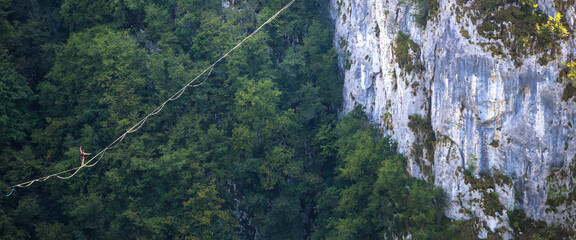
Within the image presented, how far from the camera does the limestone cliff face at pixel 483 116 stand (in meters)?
16.3

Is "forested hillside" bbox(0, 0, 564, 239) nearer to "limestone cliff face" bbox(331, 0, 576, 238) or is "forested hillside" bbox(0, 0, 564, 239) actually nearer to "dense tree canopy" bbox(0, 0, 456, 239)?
"dense tree canopy" bbox(0, 0, 456, 239)

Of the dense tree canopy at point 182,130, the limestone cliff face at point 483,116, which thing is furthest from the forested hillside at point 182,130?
the limestone cliff face at point 483,116

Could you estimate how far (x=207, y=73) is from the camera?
2944 cm

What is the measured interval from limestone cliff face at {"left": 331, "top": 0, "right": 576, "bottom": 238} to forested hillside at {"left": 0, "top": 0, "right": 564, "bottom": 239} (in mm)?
2975

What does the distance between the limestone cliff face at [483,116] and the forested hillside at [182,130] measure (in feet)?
9.76

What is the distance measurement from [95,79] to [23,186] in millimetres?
6348

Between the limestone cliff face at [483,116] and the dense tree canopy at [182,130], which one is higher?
the limestone cliff face at [483,116]

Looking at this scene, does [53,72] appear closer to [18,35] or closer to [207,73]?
[18,35]

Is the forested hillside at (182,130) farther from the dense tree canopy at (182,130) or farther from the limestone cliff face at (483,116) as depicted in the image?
the limestone cliff face at (483,116)

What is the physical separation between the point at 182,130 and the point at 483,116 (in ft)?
51.4

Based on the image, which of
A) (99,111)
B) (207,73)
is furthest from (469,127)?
(99,111)

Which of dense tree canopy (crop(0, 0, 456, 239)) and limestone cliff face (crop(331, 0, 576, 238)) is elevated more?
limestone cliff face (crop(331, 0, 576, 238))

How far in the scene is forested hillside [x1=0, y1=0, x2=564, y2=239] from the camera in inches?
990

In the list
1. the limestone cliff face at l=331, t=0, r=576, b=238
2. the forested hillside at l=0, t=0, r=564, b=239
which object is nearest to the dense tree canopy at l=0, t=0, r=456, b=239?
the forested hillside at l=0, t=0, r=564, b=239
